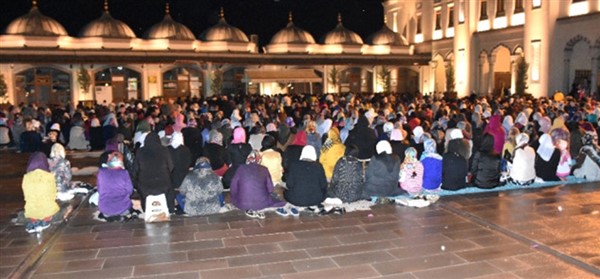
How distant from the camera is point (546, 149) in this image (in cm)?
1045

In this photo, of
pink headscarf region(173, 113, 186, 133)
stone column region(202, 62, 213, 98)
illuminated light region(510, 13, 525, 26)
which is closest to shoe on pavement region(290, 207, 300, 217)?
pink headscarf region(173, 113, 186, 133)

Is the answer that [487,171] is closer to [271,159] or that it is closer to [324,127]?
[271,159]

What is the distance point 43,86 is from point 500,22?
89.7ft

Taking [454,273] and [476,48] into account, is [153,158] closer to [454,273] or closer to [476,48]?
[454,273]

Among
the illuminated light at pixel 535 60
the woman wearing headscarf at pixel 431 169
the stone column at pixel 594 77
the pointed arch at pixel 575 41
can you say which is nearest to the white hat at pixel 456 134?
the woman wearing headscarf at pixel 431 169

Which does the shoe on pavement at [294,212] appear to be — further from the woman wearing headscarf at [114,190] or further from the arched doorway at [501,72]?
the arched doorway at [501,72]

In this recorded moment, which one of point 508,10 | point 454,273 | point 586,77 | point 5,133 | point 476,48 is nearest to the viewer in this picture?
point 454,273

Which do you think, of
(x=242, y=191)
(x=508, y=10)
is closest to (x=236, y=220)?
(x=242, y=191)

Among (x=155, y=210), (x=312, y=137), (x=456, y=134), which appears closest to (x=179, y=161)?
(x=155, y=210)

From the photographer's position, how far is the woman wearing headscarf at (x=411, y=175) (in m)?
9.34

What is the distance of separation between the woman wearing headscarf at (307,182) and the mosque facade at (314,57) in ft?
73.9

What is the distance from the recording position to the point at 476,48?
34719 mm

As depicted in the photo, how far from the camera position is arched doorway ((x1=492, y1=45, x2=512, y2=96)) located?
34.8 meters

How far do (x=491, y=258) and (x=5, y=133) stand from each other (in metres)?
16.6
